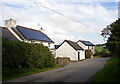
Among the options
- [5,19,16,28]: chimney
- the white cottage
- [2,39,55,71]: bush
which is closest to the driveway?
[2,39,55,71]: bush

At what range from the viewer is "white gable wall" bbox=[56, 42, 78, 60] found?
139 feet

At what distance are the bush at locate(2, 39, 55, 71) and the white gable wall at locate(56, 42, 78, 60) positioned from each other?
17671 mm

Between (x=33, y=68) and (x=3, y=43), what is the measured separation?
5.24 metres

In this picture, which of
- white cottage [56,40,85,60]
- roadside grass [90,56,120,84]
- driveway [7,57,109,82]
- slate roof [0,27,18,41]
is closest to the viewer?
roadside grass [90,56,120,84]

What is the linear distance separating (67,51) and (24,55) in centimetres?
2409

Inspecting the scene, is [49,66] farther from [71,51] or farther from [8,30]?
[71,51]

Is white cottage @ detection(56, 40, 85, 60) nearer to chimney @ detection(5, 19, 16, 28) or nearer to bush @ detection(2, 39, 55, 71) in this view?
chimney @ detection(5, 19, 16, 28)

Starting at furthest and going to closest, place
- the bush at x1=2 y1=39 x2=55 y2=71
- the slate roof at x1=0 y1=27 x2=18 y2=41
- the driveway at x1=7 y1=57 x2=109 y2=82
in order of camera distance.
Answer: the slate roof at x1=0 y1=27 x2=18 y2=41
the bush at x1=2 y1=39 x2=55 y2=71
the driveway at x1=7 y1=57 x2=109 y2=82

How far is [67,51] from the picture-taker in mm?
42906

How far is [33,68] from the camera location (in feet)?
67.9

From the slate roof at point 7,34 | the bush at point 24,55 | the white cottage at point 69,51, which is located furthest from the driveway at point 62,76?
the white cottage at point 69,51

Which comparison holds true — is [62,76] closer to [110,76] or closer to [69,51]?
[110,76]

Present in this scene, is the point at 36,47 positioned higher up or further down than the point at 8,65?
higher up

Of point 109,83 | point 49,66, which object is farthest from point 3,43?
point 109,83
